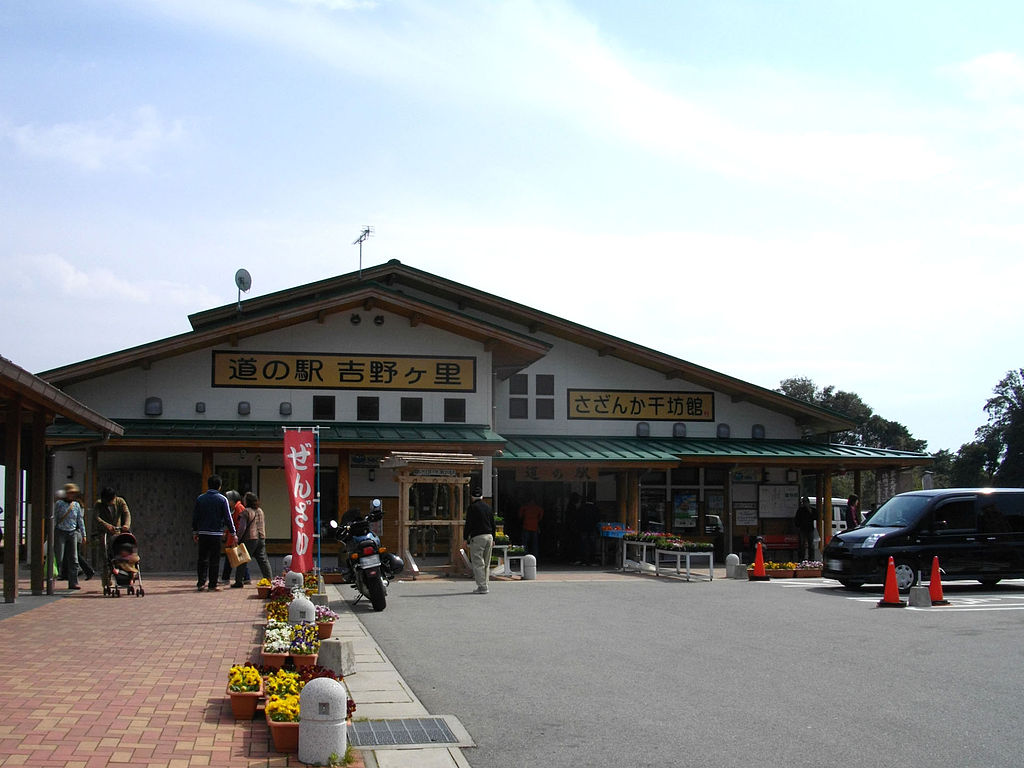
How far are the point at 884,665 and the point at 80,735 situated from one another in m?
7.07

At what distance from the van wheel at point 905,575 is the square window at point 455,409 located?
10.3 metres

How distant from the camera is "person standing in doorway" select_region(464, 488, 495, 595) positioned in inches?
701

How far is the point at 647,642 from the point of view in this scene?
1166 centimetres

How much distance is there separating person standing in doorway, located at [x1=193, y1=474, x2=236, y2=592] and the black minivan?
10.3 m

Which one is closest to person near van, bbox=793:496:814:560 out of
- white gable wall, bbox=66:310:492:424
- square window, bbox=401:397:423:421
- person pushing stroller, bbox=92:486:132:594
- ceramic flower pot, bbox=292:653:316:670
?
white gable wall, bbox=66:310:492:424

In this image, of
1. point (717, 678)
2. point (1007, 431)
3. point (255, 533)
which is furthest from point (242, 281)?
point (1007, 431)

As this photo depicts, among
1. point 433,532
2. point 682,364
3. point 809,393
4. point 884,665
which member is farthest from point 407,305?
point 809,393

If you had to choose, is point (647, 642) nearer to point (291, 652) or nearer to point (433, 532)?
point (291, 652)

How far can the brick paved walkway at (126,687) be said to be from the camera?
255 inches

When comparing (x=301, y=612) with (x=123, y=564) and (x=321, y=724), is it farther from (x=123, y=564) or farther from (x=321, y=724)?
(x=123, y=564)

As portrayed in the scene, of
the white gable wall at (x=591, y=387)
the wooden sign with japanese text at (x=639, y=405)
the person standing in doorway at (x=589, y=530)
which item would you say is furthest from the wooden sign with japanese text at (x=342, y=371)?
the wooden sign with japanese text at (x=639, y=405)

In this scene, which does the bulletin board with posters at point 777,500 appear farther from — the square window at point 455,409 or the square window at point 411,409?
the square window at point 411,409

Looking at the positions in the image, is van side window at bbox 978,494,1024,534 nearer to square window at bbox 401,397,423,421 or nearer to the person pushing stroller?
square window at bbox 401,397,423,421

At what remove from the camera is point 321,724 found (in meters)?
6.37
